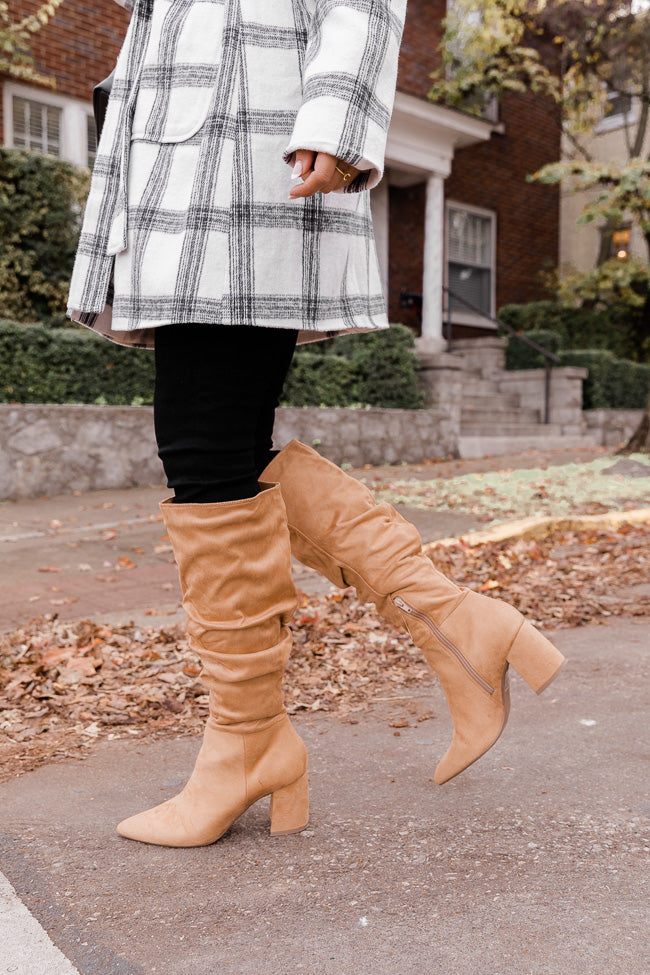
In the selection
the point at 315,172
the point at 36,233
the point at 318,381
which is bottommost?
the point at 318,381

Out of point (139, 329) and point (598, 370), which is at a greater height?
point (598, 370)

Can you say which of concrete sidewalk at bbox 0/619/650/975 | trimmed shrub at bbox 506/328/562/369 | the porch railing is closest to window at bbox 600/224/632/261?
trimmed shrub at bbox 506/328/562/369

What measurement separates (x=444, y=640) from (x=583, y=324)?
14965mm

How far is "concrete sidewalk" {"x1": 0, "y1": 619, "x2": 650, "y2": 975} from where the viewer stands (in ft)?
4.04

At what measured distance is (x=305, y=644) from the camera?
3.00 metres

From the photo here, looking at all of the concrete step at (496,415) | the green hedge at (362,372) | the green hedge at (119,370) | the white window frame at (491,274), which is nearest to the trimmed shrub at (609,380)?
the concrete step at (496,415)

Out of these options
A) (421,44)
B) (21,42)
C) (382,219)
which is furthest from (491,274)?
(21,42)

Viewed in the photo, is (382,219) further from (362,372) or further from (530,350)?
(362,372)

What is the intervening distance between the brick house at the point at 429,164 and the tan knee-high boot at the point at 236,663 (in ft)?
34.0

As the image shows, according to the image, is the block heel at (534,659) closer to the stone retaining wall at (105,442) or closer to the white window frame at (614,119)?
the stone retaining wall at (105,442)

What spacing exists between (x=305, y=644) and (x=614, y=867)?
1.66 metres

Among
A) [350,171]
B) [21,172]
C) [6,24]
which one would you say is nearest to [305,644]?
[350,171]

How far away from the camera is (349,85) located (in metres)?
1.43

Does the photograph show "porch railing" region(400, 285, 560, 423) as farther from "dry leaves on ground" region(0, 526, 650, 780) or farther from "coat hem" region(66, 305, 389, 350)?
"coat hem" region(66, 305, 389, 350)
